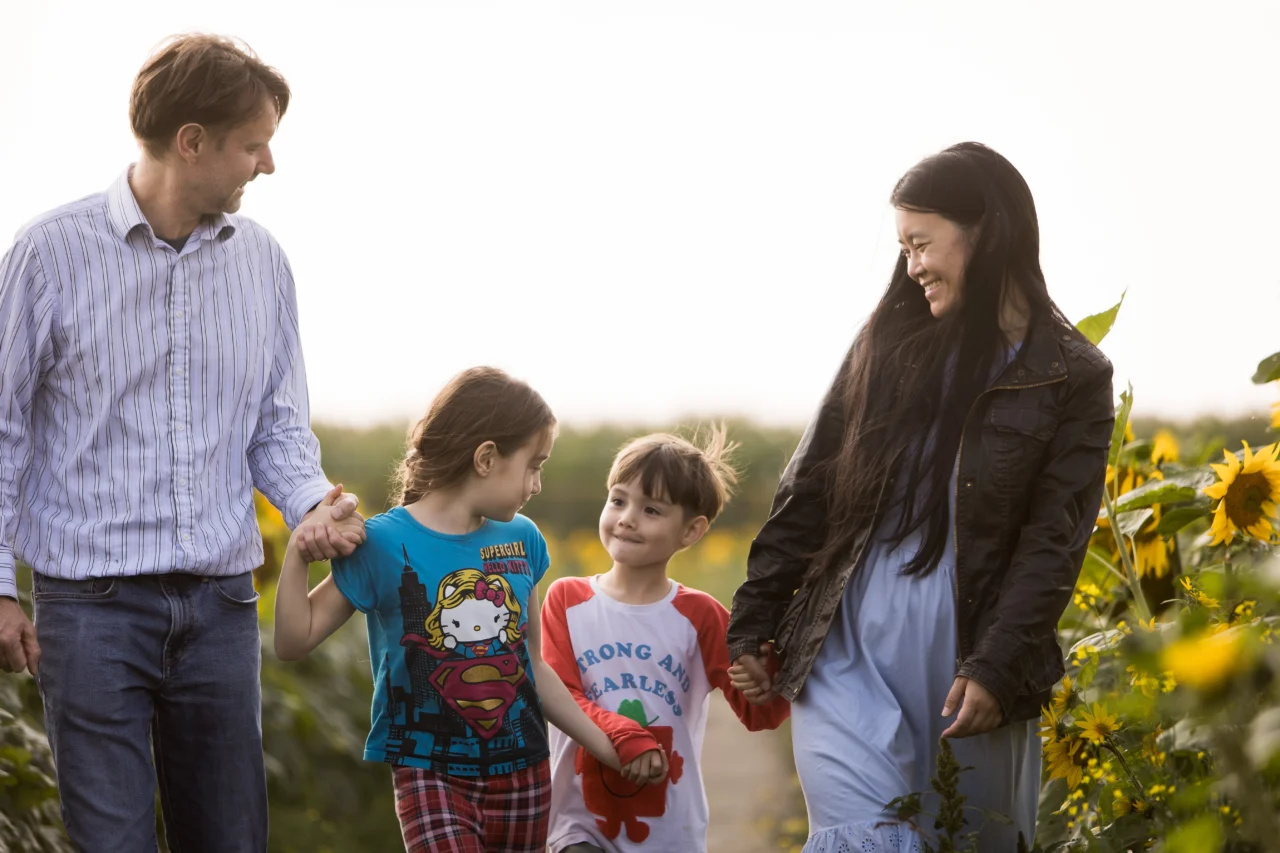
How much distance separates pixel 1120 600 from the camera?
3721 millimetres

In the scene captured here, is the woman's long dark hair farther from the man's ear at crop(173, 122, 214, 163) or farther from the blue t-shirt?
the man's ear at crop(173, 122, 214, 163)

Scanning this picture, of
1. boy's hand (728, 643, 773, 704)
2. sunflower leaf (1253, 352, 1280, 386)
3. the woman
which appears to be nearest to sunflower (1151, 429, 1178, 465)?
sunflower leaf (1253, 352, 1280, 386)

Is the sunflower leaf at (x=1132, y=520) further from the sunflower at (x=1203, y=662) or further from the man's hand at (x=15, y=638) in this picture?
the sunflower at (x=1203, y=662)

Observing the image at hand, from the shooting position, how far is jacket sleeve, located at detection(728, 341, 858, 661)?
2.81m

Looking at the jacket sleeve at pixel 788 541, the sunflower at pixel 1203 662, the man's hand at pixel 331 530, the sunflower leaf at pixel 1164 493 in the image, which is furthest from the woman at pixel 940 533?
the sunflower at pixel 1203 662

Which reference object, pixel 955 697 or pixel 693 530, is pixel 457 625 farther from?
pixel 955 697

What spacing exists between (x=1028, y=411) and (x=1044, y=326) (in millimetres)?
207

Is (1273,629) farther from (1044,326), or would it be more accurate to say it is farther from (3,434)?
(3,434)

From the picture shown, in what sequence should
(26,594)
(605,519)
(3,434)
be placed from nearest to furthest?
(3,434), (605,519), (26,594)

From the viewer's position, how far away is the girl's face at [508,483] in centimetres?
273

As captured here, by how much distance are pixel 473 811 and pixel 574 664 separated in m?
0.49

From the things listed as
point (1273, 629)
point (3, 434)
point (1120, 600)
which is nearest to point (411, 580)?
point (3, 434)

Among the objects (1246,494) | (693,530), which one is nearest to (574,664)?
(693,530)

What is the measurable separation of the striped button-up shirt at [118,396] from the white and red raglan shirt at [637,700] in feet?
2.37
